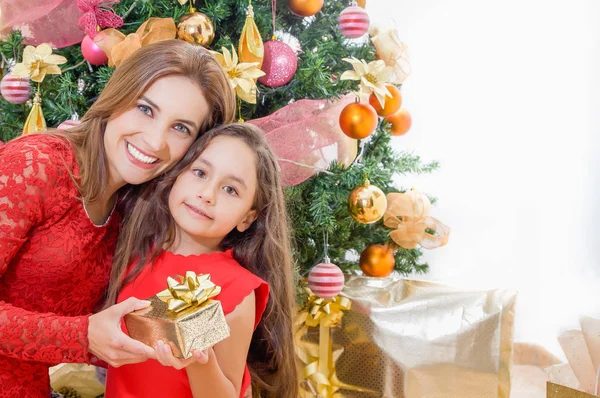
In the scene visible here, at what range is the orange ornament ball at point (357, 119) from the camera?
1.75 meters

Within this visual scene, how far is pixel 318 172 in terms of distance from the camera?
191 cm

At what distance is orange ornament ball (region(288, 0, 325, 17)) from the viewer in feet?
5.96

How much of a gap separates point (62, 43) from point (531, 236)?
2.18 metres

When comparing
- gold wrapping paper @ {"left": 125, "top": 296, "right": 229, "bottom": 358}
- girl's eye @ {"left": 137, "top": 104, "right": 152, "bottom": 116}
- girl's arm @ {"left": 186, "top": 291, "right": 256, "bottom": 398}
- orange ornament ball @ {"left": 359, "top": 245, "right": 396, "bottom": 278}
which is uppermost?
girl's eye @ {"left": 137, "top": 104, "right": 152, "bottom": 116}

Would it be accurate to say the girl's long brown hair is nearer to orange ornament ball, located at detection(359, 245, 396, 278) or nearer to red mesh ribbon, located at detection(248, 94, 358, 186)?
red mesh ribbon, located at detection(248, 94, 358, 186)

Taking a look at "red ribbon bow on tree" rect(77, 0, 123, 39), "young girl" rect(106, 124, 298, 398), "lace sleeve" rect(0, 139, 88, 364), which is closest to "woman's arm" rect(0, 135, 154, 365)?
"lace sleeve" rect(0, 139, 88, 364)

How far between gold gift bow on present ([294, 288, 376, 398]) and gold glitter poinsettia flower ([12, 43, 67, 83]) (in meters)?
1.03

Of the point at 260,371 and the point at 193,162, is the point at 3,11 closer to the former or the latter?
the point at 193,162

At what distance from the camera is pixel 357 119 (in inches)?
69.0

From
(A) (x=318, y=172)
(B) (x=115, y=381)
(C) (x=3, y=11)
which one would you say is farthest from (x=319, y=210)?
(C) (x=3, y=11)

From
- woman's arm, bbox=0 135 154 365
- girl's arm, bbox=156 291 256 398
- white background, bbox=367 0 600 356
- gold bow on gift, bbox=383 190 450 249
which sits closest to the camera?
woman's arm, bbox=0 135 154 365

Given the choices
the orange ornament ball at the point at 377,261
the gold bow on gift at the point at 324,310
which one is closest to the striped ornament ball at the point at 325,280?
the gold bow on gift at the point at 324,310

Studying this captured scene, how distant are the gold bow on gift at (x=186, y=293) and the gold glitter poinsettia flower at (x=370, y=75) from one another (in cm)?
89

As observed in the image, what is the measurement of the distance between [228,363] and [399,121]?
3.90 ft
